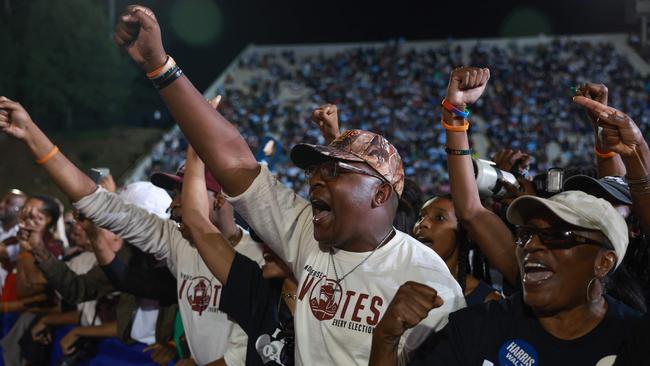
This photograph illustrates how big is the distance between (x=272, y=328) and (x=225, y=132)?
45.0 inches

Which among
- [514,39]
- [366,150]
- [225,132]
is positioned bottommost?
[514,39]

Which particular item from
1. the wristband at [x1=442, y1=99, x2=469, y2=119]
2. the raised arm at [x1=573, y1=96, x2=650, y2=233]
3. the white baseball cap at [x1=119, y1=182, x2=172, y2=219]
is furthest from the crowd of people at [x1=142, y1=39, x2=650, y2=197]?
the raised arm at [x1=573, y1=96, x2=650, y2=233]

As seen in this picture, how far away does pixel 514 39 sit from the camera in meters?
32.2

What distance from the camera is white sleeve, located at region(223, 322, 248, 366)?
3.34 metres

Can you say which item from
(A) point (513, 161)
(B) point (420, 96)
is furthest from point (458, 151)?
(B) point (420, 96)

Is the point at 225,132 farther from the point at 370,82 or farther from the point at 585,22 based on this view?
the point at 585,22

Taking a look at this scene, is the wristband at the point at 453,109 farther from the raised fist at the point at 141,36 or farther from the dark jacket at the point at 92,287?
the dark jacket at the point at 92,287

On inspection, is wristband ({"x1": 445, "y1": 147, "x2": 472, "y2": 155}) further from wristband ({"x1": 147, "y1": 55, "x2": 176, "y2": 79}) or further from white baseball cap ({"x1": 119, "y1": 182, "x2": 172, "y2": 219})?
white baseball cap ({"x1": 119, "y1": 182, "x2": 172, "y2": 219})

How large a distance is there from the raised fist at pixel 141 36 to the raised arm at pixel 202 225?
1078 mm

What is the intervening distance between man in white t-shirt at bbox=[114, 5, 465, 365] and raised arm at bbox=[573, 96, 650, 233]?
0.65 metres

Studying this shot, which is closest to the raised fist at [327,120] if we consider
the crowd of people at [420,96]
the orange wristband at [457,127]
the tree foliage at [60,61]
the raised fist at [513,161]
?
the orange wristband at [457,127]

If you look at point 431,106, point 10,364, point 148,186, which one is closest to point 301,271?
point 148,186

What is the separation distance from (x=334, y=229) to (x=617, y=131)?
3.13 ft

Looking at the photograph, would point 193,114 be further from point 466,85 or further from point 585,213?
point 585,213
